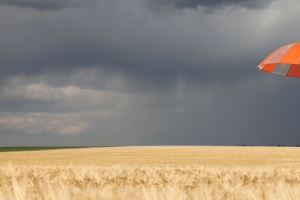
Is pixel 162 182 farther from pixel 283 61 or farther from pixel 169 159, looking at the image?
pixel 169 159

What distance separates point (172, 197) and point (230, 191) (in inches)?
42.9

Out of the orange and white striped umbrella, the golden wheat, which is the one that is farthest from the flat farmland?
the orange and white striped umbrella

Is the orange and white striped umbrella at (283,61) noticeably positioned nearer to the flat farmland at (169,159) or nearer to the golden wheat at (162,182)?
the golden wheat at (162,182)

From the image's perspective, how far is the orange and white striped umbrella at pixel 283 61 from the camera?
846 centimetres

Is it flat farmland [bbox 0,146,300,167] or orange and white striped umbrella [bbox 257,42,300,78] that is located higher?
orange and white striped umbrella [bbox 257,42,300,78]

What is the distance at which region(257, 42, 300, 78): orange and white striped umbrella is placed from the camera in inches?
333

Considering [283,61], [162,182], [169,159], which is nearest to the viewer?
[162,182]

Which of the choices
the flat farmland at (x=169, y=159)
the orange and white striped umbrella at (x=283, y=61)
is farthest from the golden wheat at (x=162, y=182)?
the flat farmland at (x=169, y=159)

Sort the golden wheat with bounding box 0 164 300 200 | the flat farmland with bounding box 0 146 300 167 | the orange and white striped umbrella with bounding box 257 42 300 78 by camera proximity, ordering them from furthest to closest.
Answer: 1. the flat farmland with bounding box 0 146 300 167
2. the orange and white striped umbrella with bounding box 257 42 300 78
3. the golden wheat with bounding box 0 164 300 200

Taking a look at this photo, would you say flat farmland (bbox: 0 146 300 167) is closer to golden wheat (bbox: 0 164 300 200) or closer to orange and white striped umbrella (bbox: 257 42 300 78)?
golden wheat (bbox: 0 164 300 200)

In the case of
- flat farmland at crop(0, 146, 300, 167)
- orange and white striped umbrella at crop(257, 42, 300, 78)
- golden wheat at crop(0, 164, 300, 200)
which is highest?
orange and white striped umbrella at crop(257, 42, 300, 78)

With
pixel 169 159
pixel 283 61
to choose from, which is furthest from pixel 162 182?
pixel 169 159

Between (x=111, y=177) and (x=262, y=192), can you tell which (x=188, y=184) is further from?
(x=262, y=192)

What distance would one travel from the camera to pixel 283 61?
8484 millimetres
